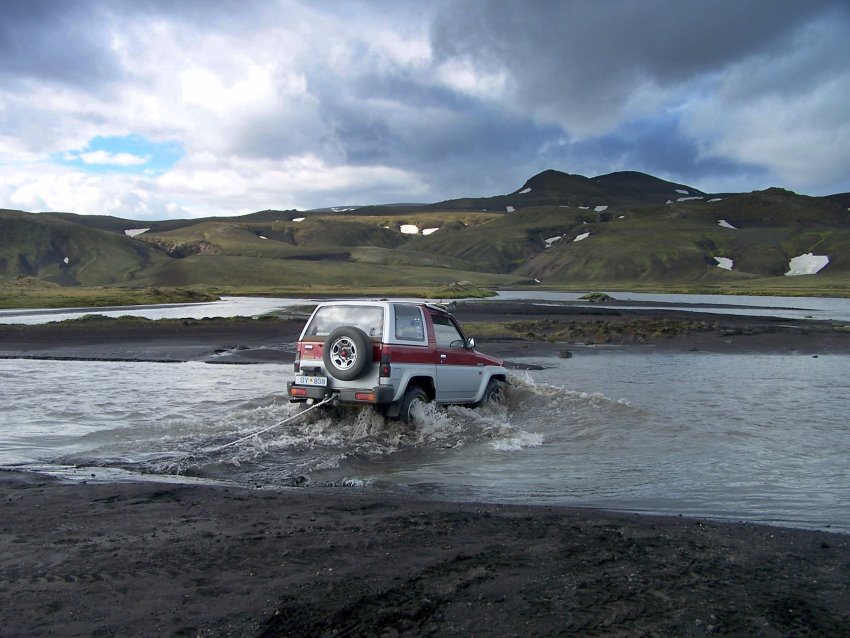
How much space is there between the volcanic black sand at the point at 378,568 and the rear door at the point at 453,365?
4930 millimetres

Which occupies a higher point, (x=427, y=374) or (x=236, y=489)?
(x=427, y=374)

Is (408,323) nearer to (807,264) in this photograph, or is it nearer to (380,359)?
(380,359)

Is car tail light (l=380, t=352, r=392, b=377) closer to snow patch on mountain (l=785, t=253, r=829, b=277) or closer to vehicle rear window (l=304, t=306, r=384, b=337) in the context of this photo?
vehicle rear window (l=304, t=306, r=384, b=337)

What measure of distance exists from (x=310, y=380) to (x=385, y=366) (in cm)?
156

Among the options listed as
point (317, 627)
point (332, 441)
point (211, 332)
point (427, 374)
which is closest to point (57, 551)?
point (317, 627)

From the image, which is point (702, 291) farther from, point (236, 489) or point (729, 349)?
point (236, 489)

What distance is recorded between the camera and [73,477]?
10.0m

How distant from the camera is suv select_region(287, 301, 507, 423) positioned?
1305 cm

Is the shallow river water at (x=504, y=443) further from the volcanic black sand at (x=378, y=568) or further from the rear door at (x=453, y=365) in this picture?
the volcanic black sand at (x=378, y=568)

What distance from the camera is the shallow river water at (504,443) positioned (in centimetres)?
1006

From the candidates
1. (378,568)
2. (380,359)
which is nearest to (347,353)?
(380,359)

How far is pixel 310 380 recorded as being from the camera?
13.6 meters

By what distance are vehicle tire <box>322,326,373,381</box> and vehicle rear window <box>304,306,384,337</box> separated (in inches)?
18.2

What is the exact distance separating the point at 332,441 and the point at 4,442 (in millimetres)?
5570
